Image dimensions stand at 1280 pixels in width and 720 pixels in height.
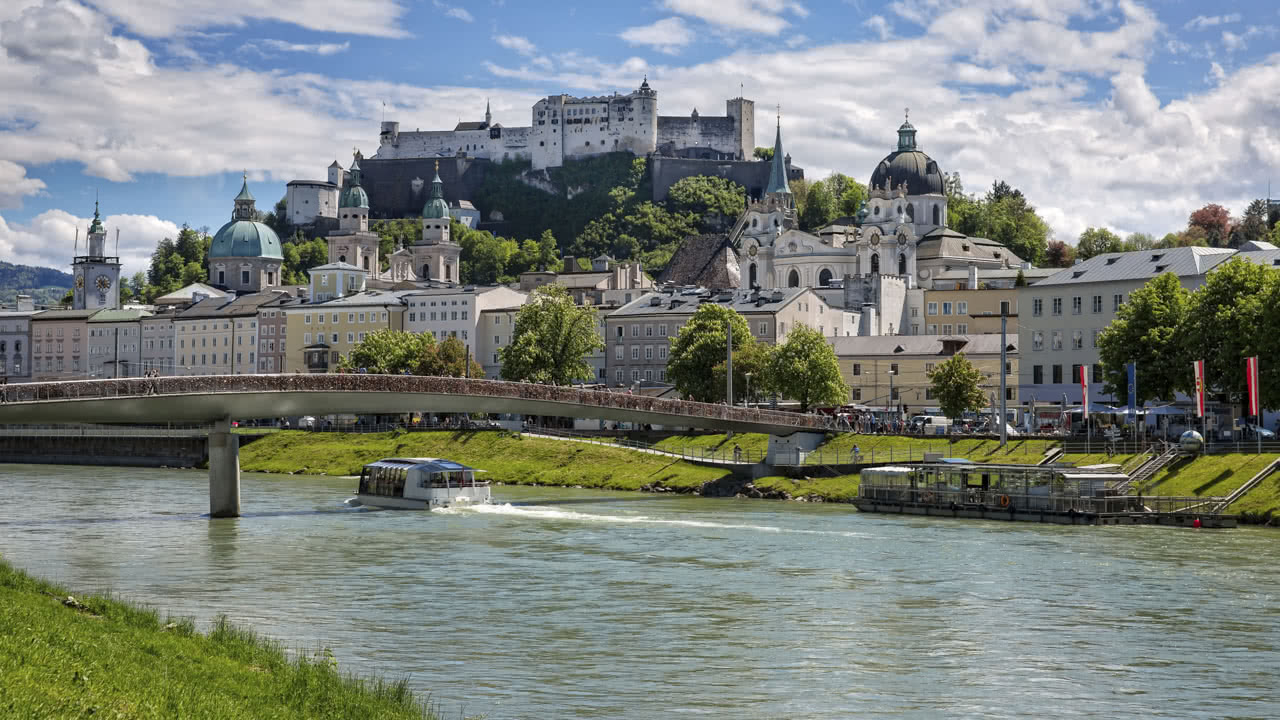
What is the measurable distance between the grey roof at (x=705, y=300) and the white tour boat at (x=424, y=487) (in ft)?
189

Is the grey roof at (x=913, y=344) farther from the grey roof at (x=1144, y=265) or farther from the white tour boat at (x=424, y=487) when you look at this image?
the white tour boat at (x=424, y=487)

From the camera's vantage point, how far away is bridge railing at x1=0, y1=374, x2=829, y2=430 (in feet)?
182

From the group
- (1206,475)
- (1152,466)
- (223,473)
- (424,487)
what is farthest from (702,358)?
(223,473)

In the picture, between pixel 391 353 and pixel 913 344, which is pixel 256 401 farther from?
pixel 913 344

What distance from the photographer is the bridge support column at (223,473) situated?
204ft

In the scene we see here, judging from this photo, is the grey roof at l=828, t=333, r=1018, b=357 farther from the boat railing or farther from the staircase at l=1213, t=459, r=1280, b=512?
the staircase at l=1213, t=459, r=1280, b=512

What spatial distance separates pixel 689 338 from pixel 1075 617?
72.7 meters

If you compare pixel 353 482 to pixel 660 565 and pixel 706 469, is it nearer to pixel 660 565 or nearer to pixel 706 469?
pixel 706 469

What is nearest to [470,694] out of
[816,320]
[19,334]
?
[816,320]

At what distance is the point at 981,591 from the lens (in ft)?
133

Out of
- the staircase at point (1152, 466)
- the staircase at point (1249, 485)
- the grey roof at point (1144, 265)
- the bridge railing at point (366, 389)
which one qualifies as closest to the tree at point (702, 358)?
the grey roof at point (1144, 265)

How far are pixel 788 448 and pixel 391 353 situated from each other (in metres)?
52.4

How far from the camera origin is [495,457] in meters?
95.0

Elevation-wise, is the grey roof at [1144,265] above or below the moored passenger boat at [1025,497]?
above
